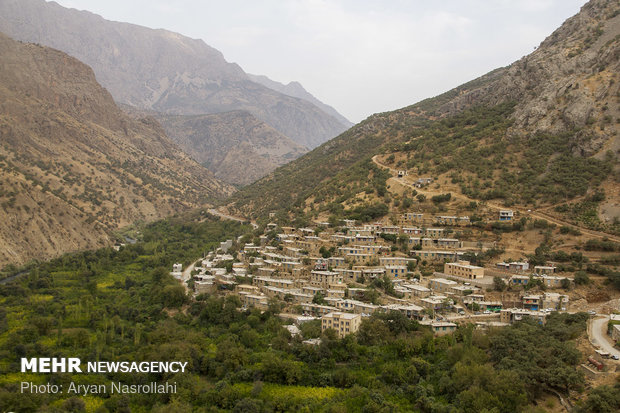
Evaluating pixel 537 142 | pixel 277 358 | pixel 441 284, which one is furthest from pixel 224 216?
pixel 277 358

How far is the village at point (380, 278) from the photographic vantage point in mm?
32031

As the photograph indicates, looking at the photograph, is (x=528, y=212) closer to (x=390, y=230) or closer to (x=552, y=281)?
(x=552, y=281)

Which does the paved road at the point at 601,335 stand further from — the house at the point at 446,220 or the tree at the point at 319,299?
the tree at the point at 319,299

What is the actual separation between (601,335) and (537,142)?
2550 cm

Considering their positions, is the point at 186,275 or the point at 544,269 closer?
the point at 544,269

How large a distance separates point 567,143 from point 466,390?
1186 inches

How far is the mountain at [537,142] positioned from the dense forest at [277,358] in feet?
56.6

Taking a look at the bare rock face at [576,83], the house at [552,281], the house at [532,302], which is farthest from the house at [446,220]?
the bare rock face at [576,83]

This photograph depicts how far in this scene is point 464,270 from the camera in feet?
119

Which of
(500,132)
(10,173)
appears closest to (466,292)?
(500,132)

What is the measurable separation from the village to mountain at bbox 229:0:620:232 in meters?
5.52

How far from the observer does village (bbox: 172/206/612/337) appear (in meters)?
32.0

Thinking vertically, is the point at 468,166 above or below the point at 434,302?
above

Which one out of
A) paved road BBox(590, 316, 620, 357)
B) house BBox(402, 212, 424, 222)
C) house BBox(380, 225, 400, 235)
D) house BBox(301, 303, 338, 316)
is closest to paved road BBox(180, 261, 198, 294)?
house BBox(301, 303, 338, 316)
